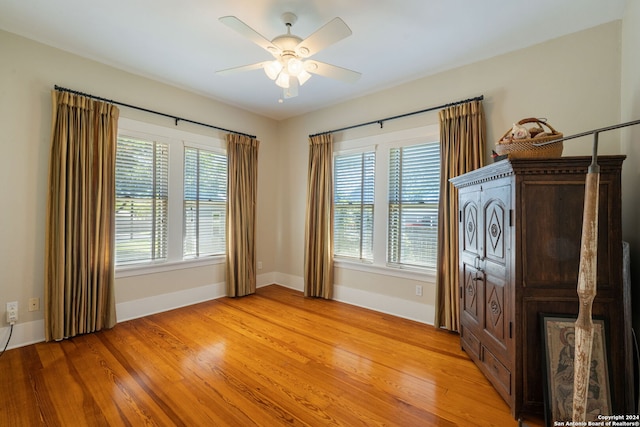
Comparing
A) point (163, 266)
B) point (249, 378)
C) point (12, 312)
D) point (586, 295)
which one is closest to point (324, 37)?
point (586, 295)

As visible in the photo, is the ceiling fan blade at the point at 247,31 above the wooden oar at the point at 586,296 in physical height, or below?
above

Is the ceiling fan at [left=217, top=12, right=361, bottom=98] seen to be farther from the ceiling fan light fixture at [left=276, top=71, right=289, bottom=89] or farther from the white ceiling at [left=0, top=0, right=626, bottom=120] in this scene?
the white ceiling at [left=0, top=0, right=626, bottom=120]

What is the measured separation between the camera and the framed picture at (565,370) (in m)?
1.63

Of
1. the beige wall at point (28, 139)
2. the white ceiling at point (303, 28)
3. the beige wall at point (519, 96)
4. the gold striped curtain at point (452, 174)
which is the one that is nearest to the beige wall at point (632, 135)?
the beige wall at point (519, 96)

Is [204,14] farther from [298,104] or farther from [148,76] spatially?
[298,104]

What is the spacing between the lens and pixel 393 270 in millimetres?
3572

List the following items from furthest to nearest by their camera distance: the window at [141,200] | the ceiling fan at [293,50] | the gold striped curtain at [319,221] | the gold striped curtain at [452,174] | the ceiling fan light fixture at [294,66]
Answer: the gold striped curtain at [319,221], the window at [141,200], the gold striped curtain at [452,174], the ceiling fan light fixture at [294,66], the ceiling fan at [293,50]

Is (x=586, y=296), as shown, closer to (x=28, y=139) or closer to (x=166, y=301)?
(x=166, y=301)

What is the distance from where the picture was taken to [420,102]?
11.1ft

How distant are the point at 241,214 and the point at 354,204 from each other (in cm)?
168

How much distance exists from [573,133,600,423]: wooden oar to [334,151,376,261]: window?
9.13 feet

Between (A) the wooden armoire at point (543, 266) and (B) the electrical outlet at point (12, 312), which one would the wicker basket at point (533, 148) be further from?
(B) the electrical outlet at point (12, 312)

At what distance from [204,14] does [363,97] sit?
220 centimetres

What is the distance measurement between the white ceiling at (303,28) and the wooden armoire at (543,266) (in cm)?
139
